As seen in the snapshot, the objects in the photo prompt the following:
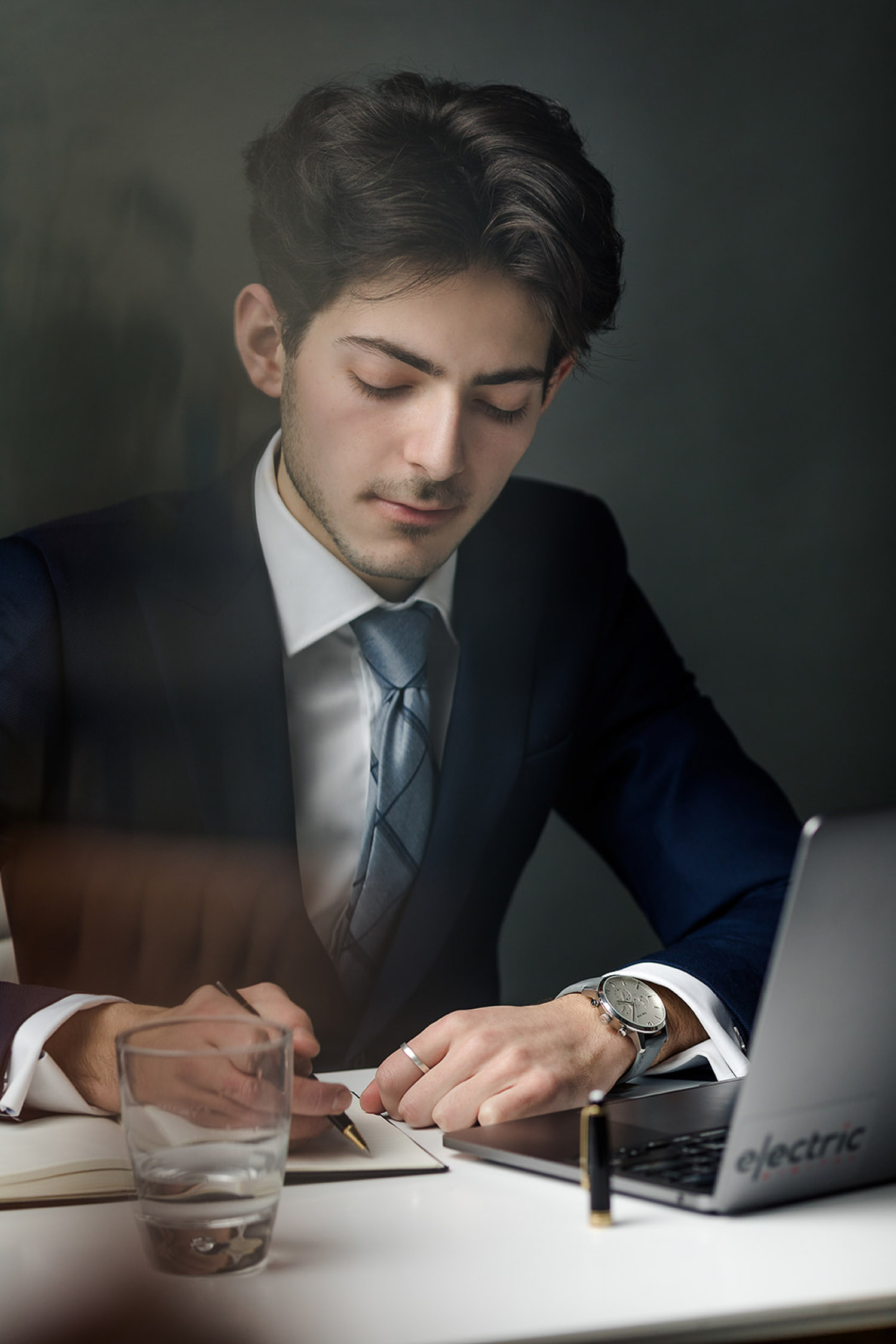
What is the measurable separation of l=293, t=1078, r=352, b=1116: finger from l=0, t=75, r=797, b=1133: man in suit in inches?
16.9

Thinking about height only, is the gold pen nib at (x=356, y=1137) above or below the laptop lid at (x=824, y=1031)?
below

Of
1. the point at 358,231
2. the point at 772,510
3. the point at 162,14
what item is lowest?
the point at 772,510

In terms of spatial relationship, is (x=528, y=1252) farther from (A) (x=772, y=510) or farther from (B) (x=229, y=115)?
(A) (x=772, y=510)

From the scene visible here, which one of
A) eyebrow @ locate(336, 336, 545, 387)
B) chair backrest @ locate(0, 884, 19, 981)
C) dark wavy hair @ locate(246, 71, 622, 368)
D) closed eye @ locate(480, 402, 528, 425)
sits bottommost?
chair backrest @ locate(0, 884, 19, 981)

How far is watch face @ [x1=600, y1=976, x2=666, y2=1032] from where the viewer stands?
0.89 metres

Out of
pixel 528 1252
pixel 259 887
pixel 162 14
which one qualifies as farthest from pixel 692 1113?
pixel 162 14

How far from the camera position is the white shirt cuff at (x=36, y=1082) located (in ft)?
2.48

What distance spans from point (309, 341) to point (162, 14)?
0.35m

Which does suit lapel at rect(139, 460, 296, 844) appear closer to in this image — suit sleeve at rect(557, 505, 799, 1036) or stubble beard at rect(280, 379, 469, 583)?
stubble beard at rect(280, 379, 469, 583)

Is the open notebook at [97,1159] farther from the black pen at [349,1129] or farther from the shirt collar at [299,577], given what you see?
the shirt collar at [299,577]

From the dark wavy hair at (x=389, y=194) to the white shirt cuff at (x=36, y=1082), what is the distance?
31.4 inches

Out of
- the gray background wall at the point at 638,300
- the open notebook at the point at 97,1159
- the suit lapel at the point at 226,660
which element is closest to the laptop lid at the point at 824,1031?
the open notebook at the point at 97,1159

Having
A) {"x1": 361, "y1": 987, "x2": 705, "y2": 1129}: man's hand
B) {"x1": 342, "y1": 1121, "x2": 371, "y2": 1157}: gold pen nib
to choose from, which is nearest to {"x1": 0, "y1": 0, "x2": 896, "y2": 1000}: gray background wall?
{"x1": 361, "y1": 987, "x2": 705, "y2": 1129}: man's hand

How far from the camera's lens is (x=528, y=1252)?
0.54m
